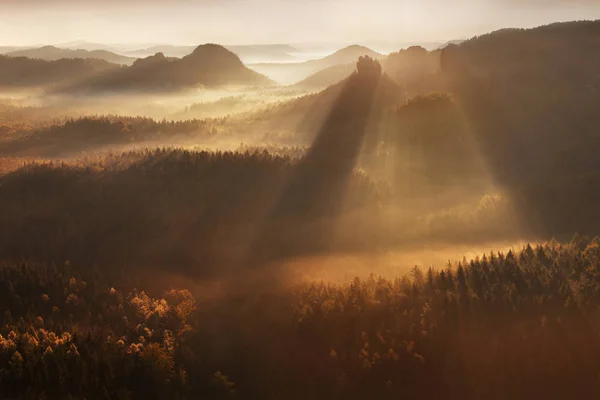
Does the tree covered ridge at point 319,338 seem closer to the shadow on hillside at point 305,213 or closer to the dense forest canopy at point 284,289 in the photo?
the dense forest canopy at point 284,289

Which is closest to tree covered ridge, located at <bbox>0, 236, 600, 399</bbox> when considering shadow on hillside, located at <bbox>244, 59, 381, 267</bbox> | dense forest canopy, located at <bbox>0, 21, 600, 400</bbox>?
dense forest canopy, located at <bbox>0, 21, 600, 400</bbox>

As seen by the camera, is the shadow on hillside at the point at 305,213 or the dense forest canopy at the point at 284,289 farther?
the shadow on hillside at the point at 305,213

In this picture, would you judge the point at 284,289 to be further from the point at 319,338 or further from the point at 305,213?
the point at 305,213

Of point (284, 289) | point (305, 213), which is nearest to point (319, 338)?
point (284, 289)

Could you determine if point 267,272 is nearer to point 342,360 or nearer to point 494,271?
point 342,360

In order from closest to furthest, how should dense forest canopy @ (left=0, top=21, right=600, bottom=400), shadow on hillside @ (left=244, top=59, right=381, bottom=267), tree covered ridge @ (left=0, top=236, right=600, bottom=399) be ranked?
tree covered ridge @ (left=0, top=236, right=600, bottom=399) → dense forest canopy @ (left=0, top=21, right=600, bottom=400) → shadow on hillside @ (left=244, top=59, right=381, bottom=267)

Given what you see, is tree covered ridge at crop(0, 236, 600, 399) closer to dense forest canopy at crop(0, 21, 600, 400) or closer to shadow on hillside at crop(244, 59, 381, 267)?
dense forest canopy at crop(0, 21, 600, 400)

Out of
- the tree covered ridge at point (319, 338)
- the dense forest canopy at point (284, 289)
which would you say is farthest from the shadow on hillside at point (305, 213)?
the tree covered ridge at point (319, 338)

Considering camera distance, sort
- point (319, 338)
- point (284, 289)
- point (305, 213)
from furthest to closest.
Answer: point (305, 213) < point (284, 289) < point (319, 338)
